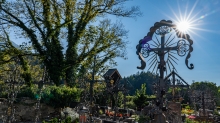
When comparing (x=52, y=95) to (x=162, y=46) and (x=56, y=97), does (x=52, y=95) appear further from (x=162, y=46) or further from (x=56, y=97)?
(x=162, y=46)

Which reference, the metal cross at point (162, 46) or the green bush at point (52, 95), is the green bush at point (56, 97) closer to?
the green bush at point (52, 95)

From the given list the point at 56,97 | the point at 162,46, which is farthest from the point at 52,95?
the point at 162,46

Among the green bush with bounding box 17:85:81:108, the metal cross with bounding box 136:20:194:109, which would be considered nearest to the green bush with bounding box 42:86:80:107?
the green bush with bounding box 17:85:81:108

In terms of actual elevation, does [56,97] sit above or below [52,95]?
below

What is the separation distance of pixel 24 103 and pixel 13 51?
6.76m

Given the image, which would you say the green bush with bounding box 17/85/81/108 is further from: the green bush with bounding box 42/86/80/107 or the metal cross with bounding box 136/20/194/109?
the metal cross with bounding box 136/20/194/109

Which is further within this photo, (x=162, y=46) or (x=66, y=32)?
(x=66, y=32)

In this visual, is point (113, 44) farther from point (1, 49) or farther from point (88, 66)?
point (1, 49)

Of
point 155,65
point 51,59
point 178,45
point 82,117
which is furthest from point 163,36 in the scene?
point 51,59

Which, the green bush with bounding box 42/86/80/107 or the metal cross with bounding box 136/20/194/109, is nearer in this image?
the metal cross with bounding box 136/20/194/109

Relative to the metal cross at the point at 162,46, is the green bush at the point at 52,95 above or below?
below

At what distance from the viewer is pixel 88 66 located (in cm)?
2272

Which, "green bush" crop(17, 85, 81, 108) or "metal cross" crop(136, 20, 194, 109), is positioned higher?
"metal cross" crop(136, 20, 194, 109)

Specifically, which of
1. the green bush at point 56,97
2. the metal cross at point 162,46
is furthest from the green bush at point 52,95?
the metal cross at point 162,46
